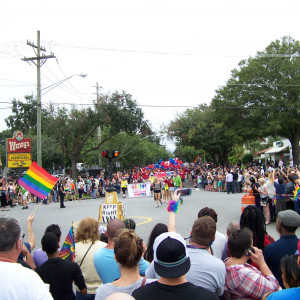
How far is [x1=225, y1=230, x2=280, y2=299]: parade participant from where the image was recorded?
289 cm

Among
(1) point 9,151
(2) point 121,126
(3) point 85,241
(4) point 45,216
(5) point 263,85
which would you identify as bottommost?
(4) point 45,216

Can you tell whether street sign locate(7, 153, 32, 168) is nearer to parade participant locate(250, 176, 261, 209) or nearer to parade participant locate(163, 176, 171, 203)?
parade participant locate(163, 176, 171, 203)

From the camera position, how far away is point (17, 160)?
27875mm

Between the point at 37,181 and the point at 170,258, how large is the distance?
220 inches

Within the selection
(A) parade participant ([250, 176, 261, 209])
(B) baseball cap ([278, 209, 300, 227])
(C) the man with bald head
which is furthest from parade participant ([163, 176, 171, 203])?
(C) the man with bald head

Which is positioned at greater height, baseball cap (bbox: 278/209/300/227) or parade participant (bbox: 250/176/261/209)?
baseball cap (bbox: 278/209/300/227)

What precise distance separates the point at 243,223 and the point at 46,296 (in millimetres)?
2969

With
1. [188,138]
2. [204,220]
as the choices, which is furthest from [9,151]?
[204,220]

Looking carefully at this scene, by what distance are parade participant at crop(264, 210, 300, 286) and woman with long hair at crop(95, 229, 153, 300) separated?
1.74 metres

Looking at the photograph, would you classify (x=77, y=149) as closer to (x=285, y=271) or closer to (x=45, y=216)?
(x=45, y=216)

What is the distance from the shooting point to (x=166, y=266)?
2.25 m

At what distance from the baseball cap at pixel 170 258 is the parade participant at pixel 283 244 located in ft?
6.13

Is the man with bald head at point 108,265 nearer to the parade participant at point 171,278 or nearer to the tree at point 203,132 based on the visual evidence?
the parade participant at point 171,278

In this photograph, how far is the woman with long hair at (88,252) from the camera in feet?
13.3
